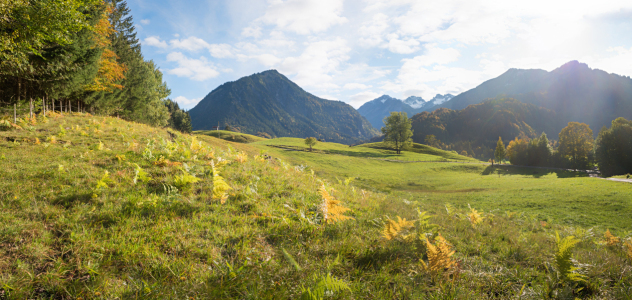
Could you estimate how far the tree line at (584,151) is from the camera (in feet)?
150

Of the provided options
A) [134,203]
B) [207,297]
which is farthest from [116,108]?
[207,297]

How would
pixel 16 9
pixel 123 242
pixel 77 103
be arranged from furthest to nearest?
pixel 77 103 < pixel 16 9 < pixel 123 242

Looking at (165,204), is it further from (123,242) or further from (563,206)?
(563,206)

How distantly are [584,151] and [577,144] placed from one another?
1.97 m

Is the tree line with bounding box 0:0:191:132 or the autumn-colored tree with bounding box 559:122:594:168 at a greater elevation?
the tree line with bounding box 0:0:191:132

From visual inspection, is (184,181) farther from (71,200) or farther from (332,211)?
(332,211)

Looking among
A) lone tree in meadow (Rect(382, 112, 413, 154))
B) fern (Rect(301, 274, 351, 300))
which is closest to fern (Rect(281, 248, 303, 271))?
fern (Rect(301, 274, 351, 300))

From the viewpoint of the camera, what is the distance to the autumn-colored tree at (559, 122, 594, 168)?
172 ft

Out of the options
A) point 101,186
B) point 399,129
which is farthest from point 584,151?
point 101,186

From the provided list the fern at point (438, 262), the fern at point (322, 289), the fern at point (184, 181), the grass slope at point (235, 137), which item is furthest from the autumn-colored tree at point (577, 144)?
the grass slope at point (235, 137)

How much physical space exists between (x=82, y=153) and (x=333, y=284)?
10.4 metres

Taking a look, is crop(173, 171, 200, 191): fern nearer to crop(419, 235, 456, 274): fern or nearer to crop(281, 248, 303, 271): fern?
crop(281, 248, 303, 271): fern

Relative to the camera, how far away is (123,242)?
356 cm

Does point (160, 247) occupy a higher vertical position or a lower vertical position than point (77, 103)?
lower
